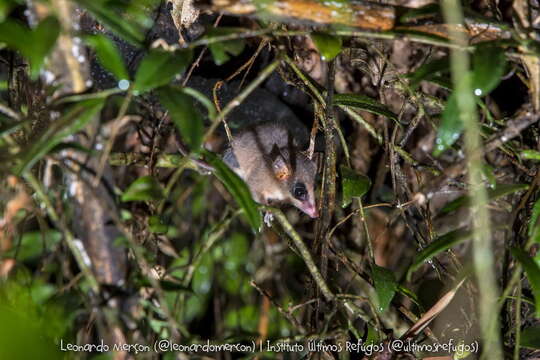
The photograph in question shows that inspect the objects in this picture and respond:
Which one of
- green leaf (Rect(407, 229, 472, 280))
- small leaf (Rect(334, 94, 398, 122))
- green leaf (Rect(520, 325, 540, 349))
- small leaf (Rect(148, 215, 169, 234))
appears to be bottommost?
green leaf (Rect(520, 325, 540, 349))

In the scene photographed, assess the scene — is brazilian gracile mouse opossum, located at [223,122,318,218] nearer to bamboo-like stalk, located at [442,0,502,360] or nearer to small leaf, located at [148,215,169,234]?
small leaf, located at [148,215,169,234]

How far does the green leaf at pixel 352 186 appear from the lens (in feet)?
8.23

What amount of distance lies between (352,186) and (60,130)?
4.67 feet

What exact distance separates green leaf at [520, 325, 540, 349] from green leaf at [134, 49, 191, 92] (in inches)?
75.2

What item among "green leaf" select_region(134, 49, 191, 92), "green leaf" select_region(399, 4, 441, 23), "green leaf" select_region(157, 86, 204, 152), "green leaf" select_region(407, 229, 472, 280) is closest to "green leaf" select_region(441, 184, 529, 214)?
"green leaf" select_region(407, 229, 472, 280)

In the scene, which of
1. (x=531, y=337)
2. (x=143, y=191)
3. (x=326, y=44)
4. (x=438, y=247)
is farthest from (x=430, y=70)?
(x=531, y=337)

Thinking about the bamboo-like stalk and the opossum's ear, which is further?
the opossum's ear

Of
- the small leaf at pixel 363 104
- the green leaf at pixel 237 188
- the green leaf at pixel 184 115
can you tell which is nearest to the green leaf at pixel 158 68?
the green leaf at pixel 184 115

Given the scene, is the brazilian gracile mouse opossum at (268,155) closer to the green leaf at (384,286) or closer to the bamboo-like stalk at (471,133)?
the green leaf at (384,286)

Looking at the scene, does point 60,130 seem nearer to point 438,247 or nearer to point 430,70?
point 430,70

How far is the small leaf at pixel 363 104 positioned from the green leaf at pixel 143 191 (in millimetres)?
999

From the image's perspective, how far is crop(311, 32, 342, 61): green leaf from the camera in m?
1.83

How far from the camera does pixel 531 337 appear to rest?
7.55ft

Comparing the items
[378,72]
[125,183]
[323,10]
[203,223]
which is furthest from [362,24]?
[203,223]
